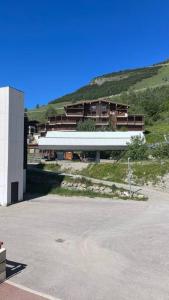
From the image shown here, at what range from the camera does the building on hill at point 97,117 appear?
89562 millimetres

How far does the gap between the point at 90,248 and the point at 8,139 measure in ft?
53.8

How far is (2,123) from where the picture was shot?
1286 inches

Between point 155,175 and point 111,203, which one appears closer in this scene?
point 111,203

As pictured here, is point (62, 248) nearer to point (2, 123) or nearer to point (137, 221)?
point (137, 221)

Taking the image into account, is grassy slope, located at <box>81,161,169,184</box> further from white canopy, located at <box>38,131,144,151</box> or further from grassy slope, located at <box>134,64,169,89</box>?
grassy slope, located at <box>134,64,169,89</box>

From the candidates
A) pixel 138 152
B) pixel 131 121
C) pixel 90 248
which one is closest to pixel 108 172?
pixel 138 152

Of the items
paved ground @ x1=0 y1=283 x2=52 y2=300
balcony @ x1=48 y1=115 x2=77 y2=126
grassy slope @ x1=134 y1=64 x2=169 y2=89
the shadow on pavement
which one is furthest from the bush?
grassy slope @ x1=134 y1=64 x2=169 y2=89

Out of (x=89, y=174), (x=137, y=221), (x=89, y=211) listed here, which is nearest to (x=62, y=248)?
(x=137, y=221)

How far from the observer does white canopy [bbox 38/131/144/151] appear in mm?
65938

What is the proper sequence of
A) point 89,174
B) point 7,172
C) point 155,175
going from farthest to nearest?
point 89,174
point 155,175
point 7,172

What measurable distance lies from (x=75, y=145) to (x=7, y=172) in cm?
3529

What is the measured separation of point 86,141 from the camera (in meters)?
68.8

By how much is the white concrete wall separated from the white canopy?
31587mm

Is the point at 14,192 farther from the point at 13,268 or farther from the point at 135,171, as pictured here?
the point at 13,268
